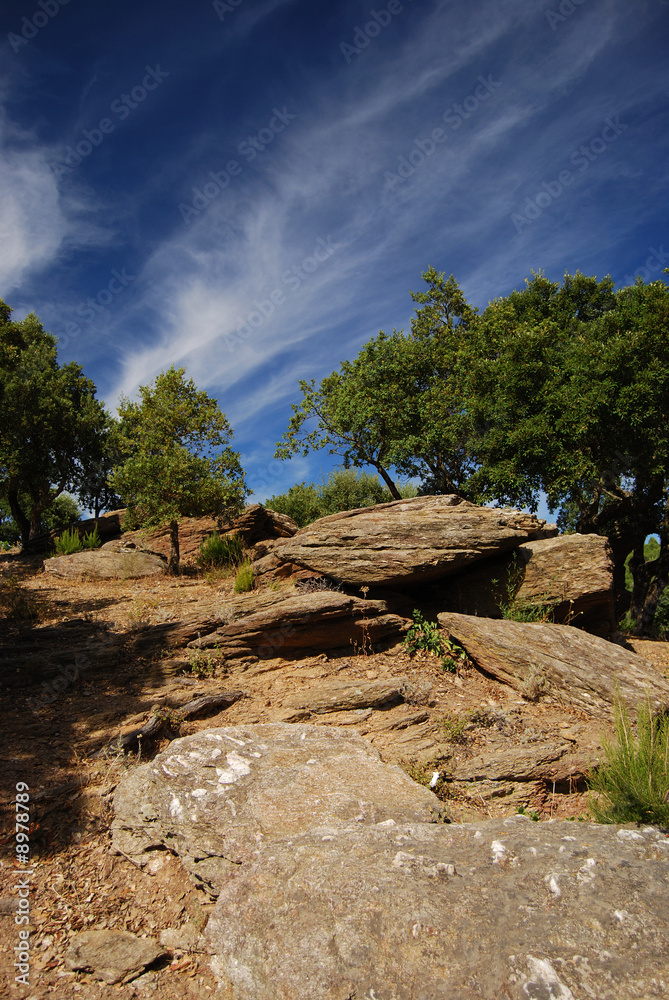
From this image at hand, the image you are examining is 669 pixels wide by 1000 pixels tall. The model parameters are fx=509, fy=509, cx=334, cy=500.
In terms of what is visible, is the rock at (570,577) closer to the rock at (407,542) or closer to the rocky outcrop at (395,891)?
the rock at (407,542)

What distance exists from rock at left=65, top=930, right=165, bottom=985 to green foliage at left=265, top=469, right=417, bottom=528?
2093cm

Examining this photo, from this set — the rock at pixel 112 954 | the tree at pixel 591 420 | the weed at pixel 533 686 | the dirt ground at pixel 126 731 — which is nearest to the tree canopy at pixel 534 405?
the tree at pixel 591 420

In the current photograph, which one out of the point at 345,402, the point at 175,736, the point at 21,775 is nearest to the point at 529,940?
the point at 175,736

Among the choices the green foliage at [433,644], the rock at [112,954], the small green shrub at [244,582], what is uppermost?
the small green shrub at [244,582]

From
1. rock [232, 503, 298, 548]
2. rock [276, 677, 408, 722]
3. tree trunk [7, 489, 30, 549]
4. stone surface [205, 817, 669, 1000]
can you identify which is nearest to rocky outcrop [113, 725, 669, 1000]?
stone surface [205, 817, 669, 1000]

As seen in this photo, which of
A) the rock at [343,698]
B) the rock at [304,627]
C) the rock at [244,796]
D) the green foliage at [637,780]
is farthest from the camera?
the rock at [304,627]

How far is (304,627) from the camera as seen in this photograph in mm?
8156

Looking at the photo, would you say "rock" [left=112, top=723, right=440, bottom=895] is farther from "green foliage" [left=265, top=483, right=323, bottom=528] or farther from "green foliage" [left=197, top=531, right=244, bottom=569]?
"green foliage" [left=265, top=483, right=323, bottom=528]

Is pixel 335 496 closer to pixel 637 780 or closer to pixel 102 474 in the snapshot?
pixel 102 474

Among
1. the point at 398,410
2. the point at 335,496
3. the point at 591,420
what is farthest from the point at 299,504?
the point at 591,420

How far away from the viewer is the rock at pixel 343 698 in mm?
6699

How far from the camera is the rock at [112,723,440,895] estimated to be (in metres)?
4.41

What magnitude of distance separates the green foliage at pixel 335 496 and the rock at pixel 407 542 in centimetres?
1471

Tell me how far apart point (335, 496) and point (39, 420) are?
546 inches
